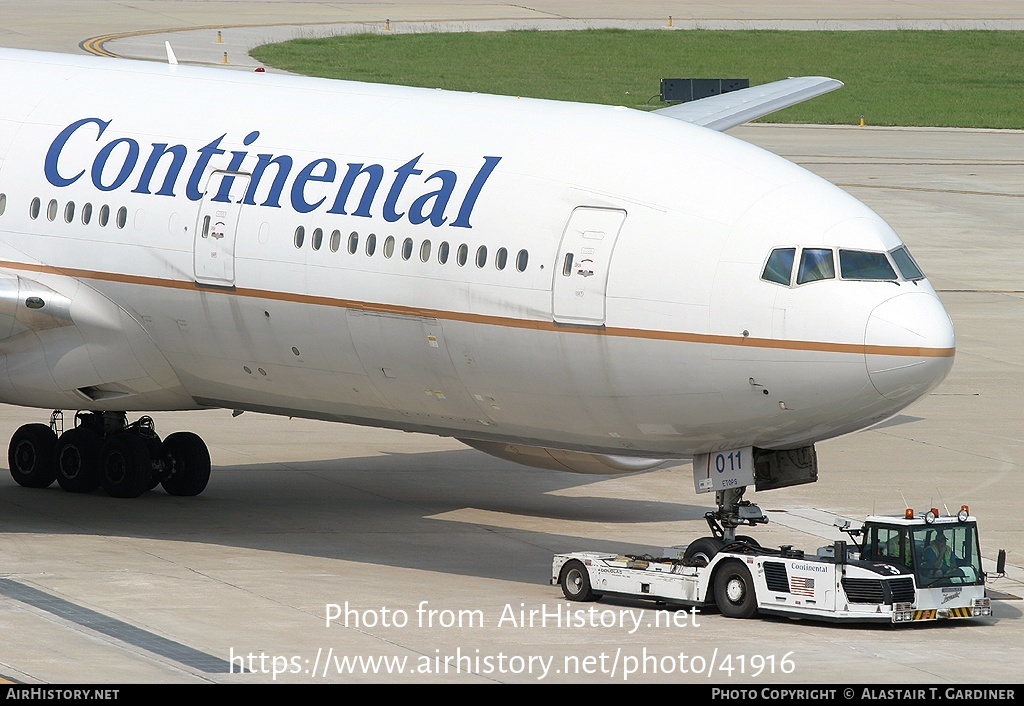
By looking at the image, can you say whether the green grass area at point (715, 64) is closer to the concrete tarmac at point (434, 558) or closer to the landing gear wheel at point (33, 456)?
the concrete tarmac at point (434, 558)

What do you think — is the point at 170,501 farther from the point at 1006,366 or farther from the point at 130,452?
the point at 1006,366

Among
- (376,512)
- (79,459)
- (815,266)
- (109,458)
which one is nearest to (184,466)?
(109,458)

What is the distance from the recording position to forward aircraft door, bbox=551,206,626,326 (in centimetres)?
2219

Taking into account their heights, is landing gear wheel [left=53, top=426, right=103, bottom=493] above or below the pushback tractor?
above

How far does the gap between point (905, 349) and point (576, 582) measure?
522 cm

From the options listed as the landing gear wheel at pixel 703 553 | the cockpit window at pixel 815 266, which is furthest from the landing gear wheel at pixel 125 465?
the cockpit window at pixel 815 266

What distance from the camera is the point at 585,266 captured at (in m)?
22.3

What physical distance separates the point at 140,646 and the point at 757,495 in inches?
503

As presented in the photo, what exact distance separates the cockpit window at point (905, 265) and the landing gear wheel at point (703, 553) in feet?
12.8

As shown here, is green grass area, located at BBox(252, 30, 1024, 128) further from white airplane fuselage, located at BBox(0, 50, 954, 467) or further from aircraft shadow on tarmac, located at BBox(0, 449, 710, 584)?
white airplane fuselage, located at BBox(0, 50, 954, 467)

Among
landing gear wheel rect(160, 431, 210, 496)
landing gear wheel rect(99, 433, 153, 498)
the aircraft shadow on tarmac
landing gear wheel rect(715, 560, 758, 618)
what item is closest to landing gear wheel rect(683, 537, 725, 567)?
landing gear wheel rect(715, 560, 758, 618)

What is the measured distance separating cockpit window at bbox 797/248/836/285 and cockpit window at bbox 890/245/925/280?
811 mm

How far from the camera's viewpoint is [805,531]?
27.8 m

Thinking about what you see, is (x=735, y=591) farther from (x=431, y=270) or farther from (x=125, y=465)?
(x=125, y=465)
